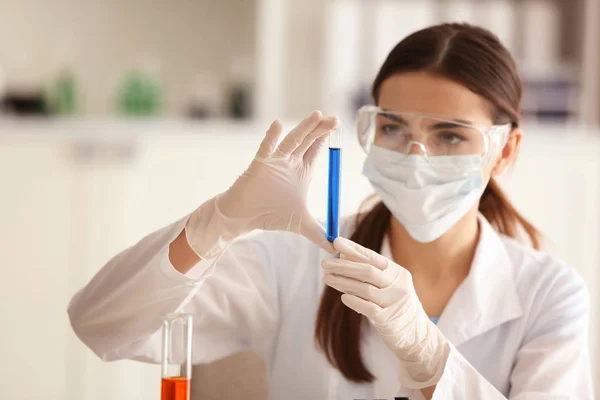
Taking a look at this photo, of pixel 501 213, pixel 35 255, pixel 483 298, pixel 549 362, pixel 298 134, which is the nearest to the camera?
pixel 298 134

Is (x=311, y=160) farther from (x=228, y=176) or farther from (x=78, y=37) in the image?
(x=78, y=37)

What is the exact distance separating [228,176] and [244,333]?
1.21 meters

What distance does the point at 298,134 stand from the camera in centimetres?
118

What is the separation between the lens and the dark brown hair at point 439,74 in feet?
4.91

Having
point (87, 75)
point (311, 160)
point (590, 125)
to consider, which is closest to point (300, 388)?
point (311, 160)

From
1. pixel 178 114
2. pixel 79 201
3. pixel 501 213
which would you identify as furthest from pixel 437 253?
pixel 178 114

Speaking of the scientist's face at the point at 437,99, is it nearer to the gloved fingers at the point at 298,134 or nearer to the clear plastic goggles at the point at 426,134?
the clear plastic goggles at the point at 426,134

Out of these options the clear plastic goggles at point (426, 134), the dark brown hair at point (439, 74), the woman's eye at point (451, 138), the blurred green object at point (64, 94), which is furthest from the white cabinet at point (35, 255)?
the woman's eye at point (451, 138)

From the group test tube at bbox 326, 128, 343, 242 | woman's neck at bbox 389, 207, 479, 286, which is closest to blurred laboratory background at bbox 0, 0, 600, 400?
woman's neck at bbox 389, 207, 479, 286

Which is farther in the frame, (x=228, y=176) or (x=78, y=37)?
(x=78, y=37)

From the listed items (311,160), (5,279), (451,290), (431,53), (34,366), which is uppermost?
(431,53)

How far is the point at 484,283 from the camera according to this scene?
1589 millimetres

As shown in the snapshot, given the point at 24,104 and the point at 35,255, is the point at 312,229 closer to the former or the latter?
the point at 35,255

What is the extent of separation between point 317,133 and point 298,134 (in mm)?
30
